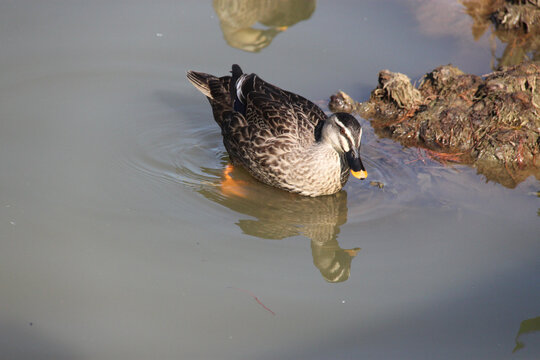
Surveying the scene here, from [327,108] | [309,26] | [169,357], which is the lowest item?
[169,357]

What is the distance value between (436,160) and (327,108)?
1418mm

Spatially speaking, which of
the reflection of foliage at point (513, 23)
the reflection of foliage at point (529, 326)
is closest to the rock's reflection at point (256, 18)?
the reflection of foliage at point (513, 23)

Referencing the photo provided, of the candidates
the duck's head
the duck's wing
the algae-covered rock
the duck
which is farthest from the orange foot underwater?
the algae-covered rock

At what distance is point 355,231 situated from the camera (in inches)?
213

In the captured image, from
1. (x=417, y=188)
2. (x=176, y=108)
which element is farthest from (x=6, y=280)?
(x=417, y=188)

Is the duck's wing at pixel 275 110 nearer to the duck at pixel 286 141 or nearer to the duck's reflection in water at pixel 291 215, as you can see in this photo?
the duck at pixel 286 141

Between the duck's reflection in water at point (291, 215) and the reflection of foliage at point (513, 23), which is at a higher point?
the reflection of foliage at point (513, 23)

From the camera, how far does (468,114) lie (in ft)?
23.1

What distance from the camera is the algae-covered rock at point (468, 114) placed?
6652mm

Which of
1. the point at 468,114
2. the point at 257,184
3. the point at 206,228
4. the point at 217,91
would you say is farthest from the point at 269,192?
the point at 468,114

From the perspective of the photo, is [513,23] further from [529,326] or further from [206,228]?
[206,228]

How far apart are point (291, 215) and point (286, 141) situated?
2.36 feet

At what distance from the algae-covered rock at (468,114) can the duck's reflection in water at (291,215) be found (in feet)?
5.08

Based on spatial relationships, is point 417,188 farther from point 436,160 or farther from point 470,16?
point 470,16
